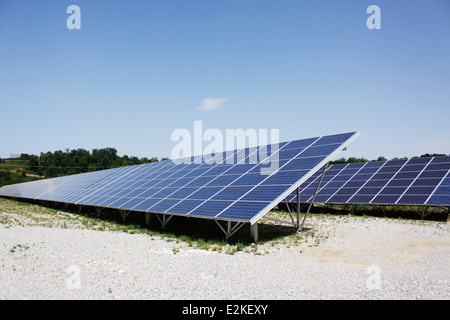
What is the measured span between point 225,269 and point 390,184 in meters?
20.0

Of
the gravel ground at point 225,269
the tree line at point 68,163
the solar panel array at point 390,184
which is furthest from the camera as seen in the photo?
the tree line at point 68,163

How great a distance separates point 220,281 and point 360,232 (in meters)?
11.3

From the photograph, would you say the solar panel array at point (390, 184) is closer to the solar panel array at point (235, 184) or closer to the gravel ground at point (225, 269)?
the gravel ground at point (225, 269)

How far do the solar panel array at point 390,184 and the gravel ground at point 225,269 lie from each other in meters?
6.55

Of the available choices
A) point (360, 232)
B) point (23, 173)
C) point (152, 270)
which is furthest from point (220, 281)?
point (23, 173)

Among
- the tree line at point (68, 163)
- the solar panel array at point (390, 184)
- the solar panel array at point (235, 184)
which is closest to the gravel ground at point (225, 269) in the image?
the solar panel array at point (235, 184)

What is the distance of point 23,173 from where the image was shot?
10862 cm

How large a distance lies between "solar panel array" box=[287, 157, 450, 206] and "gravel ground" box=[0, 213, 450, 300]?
258 inches

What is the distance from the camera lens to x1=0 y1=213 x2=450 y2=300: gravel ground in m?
8.27

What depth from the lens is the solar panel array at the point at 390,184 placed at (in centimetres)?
2244

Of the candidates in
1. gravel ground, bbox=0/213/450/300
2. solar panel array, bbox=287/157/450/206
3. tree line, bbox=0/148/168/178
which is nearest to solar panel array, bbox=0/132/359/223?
gravel ground, bbox=0/213/450/300

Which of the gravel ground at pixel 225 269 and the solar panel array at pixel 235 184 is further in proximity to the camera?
the solar panel array at pixel 235 184
